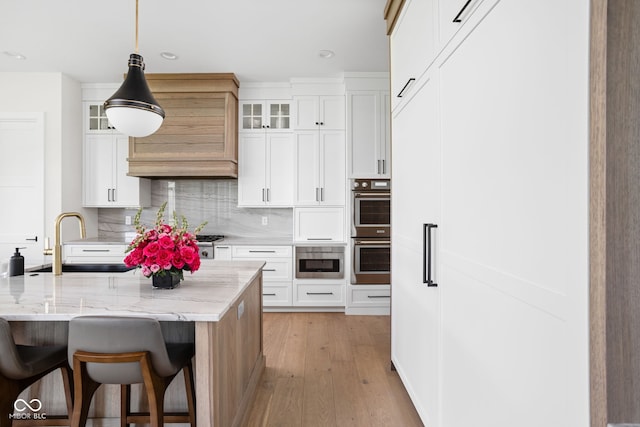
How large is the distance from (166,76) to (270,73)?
3.70 feet

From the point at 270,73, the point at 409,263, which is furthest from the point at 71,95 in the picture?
the point at 409,263

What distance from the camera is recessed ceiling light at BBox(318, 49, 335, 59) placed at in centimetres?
344

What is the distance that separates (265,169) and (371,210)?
1321mm

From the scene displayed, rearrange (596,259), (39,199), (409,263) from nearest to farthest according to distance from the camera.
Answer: (596,259), (409,263), (39,199)

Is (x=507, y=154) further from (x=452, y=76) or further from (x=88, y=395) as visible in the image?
(x=88, y=395)

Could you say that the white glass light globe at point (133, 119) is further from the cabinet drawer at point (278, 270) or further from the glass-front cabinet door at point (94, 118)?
the glass-front cabinet door at point (94, 118)

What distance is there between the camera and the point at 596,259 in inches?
28.0

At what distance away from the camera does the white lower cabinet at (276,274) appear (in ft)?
13.2

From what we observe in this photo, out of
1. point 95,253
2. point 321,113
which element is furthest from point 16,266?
point 321,113

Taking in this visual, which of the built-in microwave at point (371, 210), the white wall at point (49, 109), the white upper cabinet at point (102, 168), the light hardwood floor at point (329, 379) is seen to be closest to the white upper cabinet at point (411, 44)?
the built-in microwave at point (371, 210)

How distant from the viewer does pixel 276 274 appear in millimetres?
4035

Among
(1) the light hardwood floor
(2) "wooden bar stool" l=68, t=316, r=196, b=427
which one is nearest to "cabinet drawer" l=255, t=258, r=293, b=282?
(1) the light hardwood floor

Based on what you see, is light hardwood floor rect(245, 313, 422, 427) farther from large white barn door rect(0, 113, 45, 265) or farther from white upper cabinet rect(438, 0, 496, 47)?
large white barn door rect(0, 113, 45, 265)

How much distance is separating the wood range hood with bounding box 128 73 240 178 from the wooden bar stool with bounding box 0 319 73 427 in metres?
2.62
